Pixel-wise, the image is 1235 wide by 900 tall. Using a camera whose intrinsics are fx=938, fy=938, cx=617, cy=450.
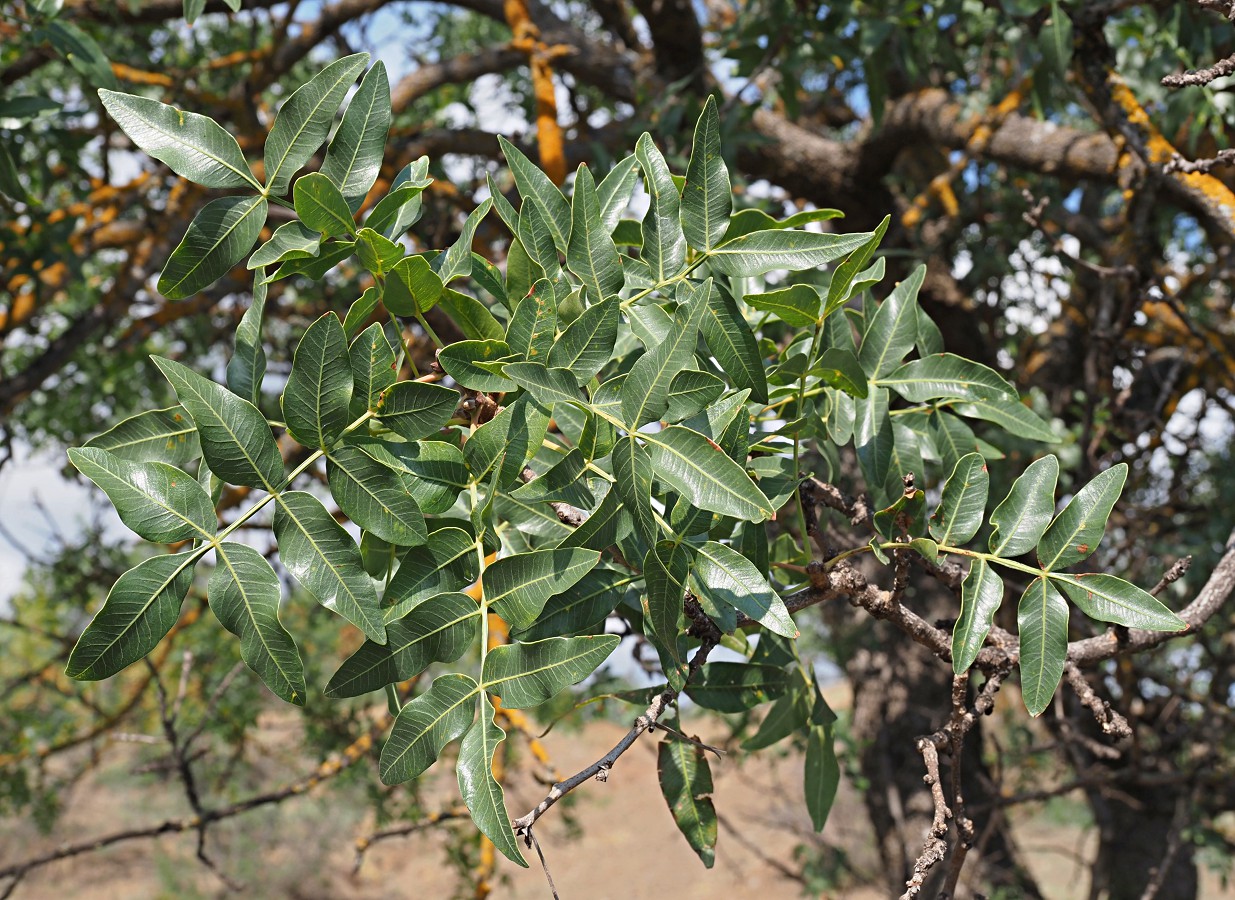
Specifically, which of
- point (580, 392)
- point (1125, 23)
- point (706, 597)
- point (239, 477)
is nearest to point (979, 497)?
point (706, 597)

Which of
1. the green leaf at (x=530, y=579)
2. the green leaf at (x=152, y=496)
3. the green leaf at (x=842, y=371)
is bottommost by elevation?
the green leaf at (x=530, y=579)

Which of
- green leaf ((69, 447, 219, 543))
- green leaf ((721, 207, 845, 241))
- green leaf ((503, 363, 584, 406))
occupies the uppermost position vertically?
green leaf ((721, 207, 845, 241))

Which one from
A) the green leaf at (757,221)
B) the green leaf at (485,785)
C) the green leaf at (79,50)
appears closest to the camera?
the green leaf at (485,785)

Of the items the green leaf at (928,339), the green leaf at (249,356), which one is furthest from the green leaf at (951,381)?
the green leaf at (249,356)

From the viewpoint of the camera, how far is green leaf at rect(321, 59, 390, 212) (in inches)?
33.6

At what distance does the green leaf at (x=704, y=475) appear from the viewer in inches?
28.6

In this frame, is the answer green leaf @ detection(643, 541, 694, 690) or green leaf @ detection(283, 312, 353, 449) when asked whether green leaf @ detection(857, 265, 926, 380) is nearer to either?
green leaf @ detection(643, 541, 694, 690)

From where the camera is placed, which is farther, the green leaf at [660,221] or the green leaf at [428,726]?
the green leaf at [660,221]

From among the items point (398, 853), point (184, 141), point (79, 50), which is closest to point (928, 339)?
point (184, 141)

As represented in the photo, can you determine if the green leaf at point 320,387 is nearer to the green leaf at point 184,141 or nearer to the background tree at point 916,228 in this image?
the green leaf at point 184,141

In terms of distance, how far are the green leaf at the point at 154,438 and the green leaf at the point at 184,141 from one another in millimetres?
218

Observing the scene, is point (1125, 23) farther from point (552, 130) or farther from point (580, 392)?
point (580, 392)

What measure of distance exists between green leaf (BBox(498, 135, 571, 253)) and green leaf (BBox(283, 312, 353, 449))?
0.25 metres

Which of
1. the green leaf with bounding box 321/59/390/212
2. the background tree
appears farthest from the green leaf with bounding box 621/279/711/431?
the background tree
